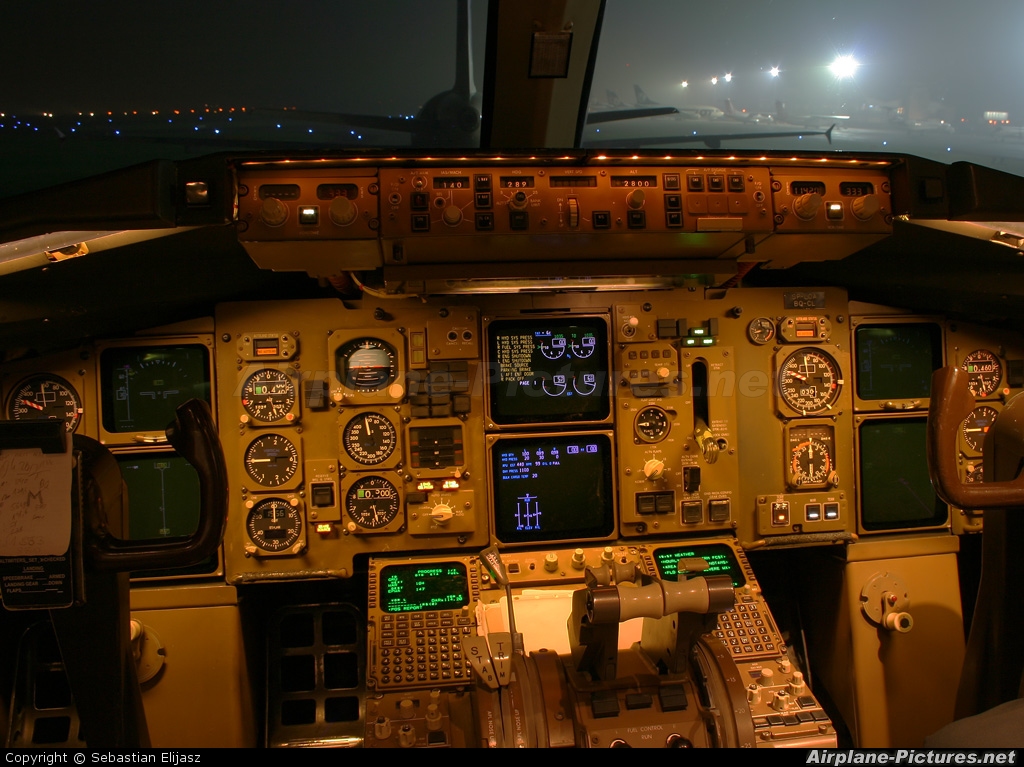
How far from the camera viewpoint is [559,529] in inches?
122

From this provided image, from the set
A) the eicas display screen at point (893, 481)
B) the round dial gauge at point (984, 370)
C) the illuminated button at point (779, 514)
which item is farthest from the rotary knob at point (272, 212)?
the round dial gauge at point (984, 370)

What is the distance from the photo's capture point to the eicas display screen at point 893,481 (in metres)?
3.28

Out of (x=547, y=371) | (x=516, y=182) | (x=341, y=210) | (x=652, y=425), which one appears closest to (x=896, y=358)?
(x=652, y=425)

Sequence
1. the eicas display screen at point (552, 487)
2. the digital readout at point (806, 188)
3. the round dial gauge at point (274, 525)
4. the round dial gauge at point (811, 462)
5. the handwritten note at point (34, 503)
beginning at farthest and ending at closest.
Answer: the round dial gauge at point (811, 462), the eicas display screen at point (552, 487), the round dial gauge at point (274, 525), the digital readout at point (806, 188), the handwritten note at point (34, 503)

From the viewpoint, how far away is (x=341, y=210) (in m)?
2.05

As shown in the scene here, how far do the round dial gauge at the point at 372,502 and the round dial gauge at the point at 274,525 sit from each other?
252 millimetres

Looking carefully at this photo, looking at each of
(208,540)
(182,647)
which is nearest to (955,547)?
(208,540)

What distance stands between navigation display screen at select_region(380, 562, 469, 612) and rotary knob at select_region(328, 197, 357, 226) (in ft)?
5.38

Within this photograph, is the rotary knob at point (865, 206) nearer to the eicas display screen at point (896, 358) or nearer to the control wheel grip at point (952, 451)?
the control wheel grip at point (952, 451)

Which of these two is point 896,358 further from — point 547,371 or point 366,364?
point 366,364

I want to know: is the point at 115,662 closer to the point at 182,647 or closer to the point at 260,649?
the point at 182,647

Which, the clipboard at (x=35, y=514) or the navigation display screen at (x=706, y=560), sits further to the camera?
the navigation display screen at (x=706, y=560)

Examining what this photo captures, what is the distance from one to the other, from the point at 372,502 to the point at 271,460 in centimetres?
50

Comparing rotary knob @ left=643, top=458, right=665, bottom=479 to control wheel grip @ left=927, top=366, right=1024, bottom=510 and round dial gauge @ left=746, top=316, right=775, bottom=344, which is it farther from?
control wheel grip @ left=927, top=366, right=1024, bottom=510
